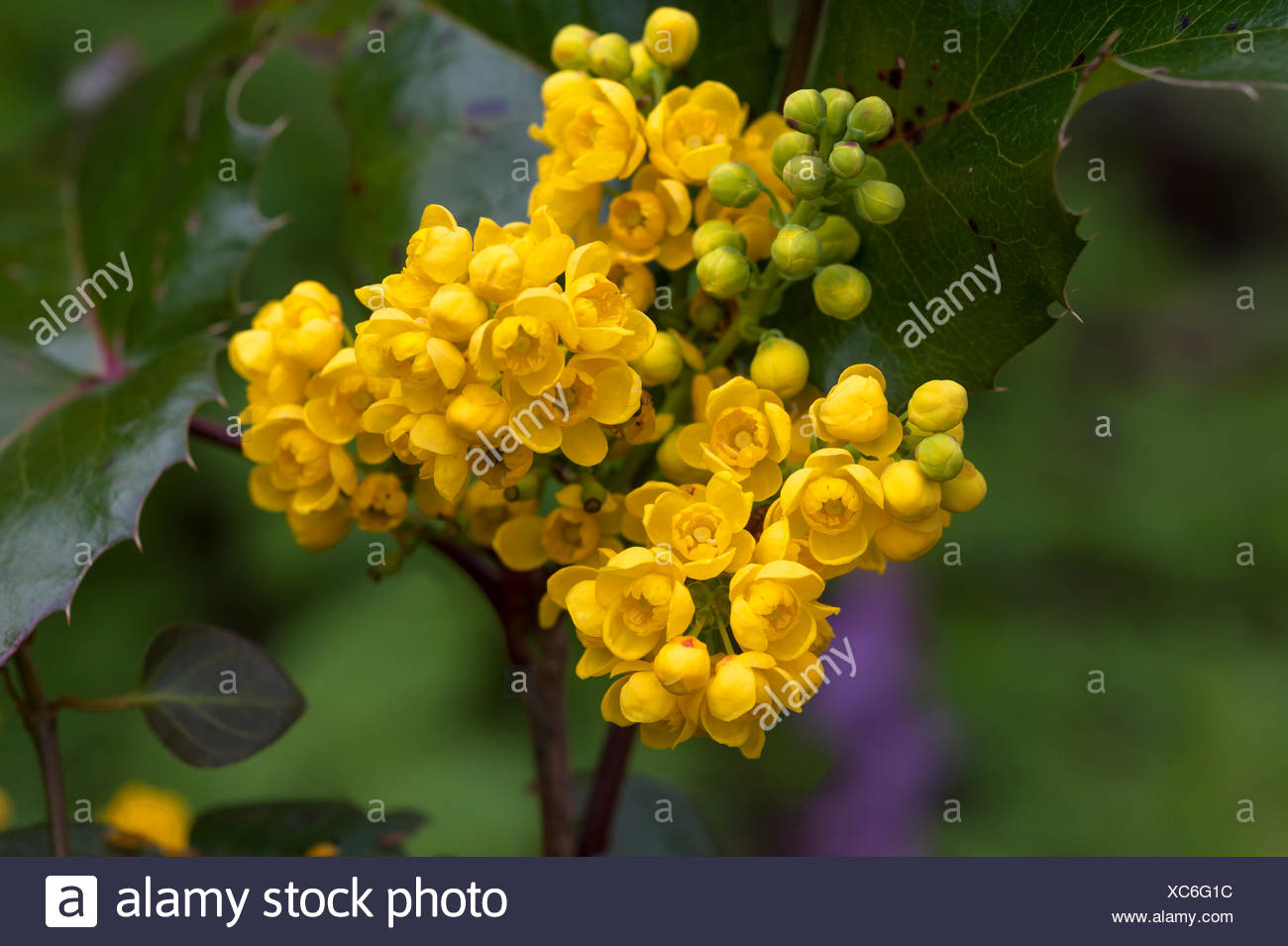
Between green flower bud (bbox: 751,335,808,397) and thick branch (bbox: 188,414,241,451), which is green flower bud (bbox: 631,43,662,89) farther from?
thick branch (bbox: 188,414,241,451)

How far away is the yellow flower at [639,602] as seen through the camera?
820 millimetres

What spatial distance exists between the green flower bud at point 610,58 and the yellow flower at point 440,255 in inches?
10.6

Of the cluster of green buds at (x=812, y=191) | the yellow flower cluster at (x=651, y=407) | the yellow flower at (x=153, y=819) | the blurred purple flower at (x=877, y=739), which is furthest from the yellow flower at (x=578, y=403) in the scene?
the blurred purple flower at (x=877, y=739)

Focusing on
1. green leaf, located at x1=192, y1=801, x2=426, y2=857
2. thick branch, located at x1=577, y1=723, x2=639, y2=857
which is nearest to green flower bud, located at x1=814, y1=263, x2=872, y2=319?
thick branch, located at x1=577, y1=723, x2=639, y2=857

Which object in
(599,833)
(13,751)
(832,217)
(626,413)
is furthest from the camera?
(13,751)

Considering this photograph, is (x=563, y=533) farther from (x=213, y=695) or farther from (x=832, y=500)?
(x=213, y=695)

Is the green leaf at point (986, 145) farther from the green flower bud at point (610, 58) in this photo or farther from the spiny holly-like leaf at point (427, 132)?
the spiny holly-like leaf at point (427, 132)

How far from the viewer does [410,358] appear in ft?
2.74

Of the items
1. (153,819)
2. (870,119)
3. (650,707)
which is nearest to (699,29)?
(870,119)

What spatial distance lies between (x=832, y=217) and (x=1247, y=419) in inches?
97.9

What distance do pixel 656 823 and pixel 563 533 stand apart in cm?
76

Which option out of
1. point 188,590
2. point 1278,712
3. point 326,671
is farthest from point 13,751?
point 1278,712
